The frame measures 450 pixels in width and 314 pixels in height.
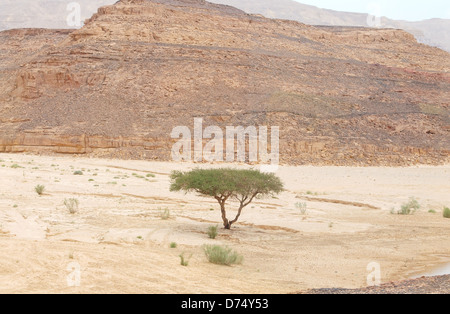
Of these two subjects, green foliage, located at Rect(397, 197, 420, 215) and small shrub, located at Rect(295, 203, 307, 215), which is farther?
green foliage, located at Rect(397, 197, 420, 215)

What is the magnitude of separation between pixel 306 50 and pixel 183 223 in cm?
4499

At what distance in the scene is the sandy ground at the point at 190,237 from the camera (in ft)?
33.2

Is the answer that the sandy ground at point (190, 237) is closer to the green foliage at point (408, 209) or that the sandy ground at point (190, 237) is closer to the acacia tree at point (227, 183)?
the green foliage at point (408, 209)

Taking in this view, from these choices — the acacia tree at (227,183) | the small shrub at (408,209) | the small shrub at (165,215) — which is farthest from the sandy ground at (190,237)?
the acacia tree at (227,183)

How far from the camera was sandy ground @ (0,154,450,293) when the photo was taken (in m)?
10.1

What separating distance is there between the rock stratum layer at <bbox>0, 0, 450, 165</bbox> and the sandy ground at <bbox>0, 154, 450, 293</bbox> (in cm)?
1399

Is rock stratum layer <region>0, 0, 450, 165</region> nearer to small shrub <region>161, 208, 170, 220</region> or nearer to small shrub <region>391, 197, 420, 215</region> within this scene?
small shrub <region>391, 197, 420, 215</region>

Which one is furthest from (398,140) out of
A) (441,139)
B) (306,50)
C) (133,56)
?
(133,56)

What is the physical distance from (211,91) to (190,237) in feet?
115

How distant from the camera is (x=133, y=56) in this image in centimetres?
A: 5312

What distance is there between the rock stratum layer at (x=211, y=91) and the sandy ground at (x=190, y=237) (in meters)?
14.0

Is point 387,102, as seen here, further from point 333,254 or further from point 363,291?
point 363,291

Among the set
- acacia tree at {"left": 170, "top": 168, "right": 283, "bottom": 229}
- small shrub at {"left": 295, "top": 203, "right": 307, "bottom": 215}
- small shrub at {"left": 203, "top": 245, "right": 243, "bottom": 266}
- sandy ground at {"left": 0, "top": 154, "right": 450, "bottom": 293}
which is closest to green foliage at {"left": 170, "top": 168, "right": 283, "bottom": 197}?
acacia tree at {"left": 170, "top": 168, "right": 283, "bottom": 229}

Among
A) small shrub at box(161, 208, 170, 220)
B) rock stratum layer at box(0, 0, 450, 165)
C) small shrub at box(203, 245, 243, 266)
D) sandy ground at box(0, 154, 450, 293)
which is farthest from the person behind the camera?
rock stratum layer at box(0, 0, 450, 165)
